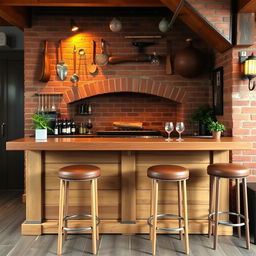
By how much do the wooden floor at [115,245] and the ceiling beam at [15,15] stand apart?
8.24 feet

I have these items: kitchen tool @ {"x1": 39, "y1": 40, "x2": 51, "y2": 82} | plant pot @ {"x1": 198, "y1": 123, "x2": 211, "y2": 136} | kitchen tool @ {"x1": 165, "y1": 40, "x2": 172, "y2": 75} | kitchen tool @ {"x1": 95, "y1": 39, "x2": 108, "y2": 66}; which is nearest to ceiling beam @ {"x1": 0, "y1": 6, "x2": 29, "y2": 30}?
kitchen tool @ {"x1": 39, "y1": 40, "x2": 51, "y2": 82}

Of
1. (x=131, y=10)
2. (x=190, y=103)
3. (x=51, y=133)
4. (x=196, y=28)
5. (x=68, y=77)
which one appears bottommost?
(x=51, y=133)

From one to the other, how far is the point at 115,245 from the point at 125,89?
2.48 m

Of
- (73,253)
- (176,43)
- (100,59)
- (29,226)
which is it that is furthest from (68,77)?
(73,253)

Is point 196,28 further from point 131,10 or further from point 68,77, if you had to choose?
point 68,77

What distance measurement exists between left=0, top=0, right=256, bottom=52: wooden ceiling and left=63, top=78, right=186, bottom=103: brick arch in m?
1.09

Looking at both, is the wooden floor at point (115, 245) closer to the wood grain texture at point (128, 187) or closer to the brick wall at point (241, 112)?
the wood grain texture at point (128, 187)

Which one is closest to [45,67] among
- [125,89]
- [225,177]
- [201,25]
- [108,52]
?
[108,52]

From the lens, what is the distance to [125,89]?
5.18 metres

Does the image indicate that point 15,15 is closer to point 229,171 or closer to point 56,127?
point 56,127

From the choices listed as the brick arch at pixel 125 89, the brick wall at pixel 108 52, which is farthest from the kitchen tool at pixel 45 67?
the brick arch at pixel 125 89

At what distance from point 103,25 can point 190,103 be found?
1.69 m

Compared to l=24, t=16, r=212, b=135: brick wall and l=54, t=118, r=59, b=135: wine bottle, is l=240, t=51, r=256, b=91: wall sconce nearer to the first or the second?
l=24, t=16, r=212, b=135: brick wall

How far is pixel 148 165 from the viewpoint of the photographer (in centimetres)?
362
